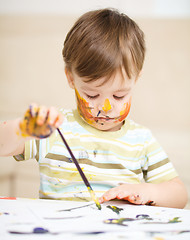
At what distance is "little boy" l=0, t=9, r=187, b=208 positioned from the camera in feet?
2.36

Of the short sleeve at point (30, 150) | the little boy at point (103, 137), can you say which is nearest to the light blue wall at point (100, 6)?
the little boy at point (103, 137)

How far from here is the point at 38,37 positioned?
141 centimetres

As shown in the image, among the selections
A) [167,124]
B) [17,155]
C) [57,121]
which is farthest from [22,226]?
[167,124]

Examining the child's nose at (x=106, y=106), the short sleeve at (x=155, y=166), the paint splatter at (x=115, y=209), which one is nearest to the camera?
the paint splatter at (x=115, y=209)

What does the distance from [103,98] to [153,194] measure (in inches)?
10.0

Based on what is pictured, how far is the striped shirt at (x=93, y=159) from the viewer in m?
0.79

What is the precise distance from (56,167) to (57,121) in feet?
0.92

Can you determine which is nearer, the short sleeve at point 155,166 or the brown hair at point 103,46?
the brown hair at point 103,46

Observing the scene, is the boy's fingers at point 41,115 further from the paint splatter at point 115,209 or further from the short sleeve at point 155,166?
the short sleeve at point 155,166

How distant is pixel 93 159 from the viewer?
80 centimetres

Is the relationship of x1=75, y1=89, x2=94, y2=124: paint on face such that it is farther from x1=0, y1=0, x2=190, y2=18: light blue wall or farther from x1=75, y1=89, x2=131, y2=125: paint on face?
x1=0, y1=0, x2=190, y2=18: light blue wall

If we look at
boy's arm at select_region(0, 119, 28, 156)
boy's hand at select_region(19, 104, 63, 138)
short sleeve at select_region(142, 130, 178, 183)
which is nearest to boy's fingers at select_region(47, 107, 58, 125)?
boy's hand at select_region(19, 104, 63, 138)

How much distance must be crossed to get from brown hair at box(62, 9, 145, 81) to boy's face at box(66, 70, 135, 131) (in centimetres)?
2

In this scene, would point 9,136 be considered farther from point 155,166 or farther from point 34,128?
point 155,166
